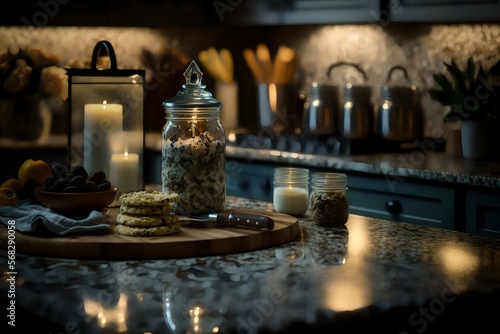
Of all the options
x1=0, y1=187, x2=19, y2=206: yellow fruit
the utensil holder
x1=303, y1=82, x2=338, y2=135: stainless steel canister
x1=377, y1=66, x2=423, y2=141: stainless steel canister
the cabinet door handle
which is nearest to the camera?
x1=0, y1=187, x2=19, y2=206: yellow fruit

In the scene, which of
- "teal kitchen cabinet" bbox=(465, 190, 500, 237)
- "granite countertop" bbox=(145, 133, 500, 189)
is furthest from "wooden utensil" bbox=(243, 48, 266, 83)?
"teal kitchen cabinet" bbox=(465, 190, 500, 237)

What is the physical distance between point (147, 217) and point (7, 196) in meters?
0.53

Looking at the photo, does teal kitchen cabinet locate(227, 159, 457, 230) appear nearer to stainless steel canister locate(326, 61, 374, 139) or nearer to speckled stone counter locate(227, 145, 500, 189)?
speckled stone counter locate(227, 145, 500, 189)

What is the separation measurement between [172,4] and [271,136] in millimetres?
862

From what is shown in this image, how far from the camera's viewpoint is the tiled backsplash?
3607 mm

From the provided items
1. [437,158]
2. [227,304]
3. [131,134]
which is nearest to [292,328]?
[227,304]

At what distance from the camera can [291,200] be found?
2.06 m

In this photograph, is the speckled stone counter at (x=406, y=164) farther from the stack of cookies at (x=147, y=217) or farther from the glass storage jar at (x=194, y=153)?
the stack of cookies at (x=147, y=217)

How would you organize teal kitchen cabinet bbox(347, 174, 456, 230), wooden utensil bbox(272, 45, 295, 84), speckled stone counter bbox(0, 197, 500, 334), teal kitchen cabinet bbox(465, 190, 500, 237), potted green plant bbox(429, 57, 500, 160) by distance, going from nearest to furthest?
speckled stone counter bbox(0, 197, 500, 334)
teal kitchen cabinet bbox(465, 190, 500, 237)
teal kitchen cabinet bbox(347, 174, 456, 230)
potted green plant bbox(429, 57, 500, 160)
wooden utensil bbox(272, 45, 295, 84)

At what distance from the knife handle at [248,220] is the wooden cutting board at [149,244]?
0.06 ft

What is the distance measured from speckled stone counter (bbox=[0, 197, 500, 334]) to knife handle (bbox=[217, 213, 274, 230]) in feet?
0.22

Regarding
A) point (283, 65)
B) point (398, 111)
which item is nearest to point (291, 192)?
point (398, 111)

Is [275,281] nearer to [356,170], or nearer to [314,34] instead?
[356,170]

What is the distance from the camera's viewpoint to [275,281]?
1418mm
